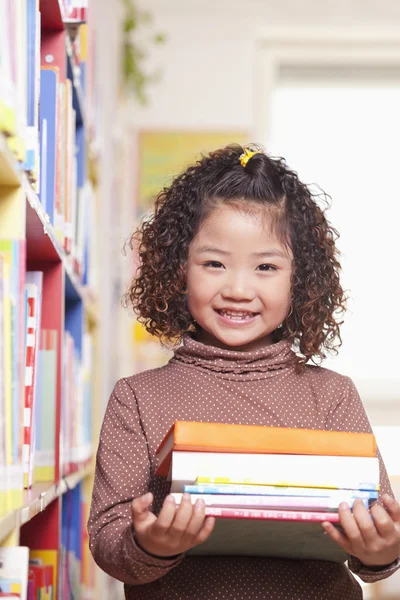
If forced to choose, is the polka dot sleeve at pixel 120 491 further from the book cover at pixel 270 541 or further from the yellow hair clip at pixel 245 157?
the yellow hair clip at pixel 245 157

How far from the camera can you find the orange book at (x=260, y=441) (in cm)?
88

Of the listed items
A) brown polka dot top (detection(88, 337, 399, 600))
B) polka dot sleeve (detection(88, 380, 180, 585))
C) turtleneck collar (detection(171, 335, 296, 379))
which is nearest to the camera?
polka dot sleeve (detection(88, 380, 180, 585))

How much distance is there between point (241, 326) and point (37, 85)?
446 mm

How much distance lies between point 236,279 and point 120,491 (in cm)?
33

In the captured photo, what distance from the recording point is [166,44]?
4.29 metres

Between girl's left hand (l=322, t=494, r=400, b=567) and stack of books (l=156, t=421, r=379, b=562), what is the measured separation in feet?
0.04

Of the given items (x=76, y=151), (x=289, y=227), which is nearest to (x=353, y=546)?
(x=289, y=227)

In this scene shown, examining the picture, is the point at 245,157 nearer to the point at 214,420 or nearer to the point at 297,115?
the point at 214,420

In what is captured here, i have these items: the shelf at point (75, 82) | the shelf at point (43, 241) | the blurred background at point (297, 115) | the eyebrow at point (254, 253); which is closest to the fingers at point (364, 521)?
the eyebrow at point (254, 253)

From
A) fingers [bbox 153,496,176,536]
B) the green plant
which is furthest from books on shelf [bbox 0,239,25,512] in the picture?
the green plant

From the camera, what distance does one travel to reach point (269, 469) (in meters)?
0.88

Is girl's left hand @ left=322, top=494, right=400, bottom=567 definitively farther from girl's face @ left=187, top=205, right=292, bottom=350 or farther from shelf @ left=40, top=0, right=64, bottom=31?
shelf @ left=40, top=0, right=64, bottom=31

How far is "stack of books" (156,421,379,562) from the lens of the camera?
874 millimetres

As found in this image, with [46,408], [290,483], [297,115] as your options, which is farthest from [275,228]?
[297,115]
